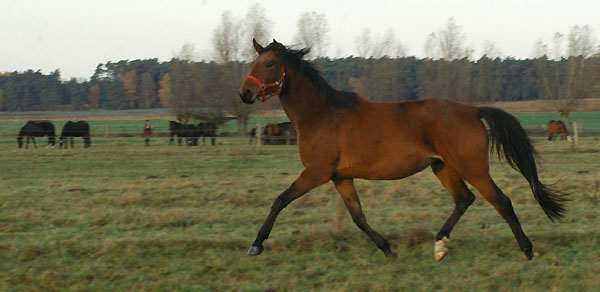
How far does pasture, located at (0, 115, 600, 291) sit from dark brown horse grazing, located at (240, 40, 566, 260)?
368 millimetres

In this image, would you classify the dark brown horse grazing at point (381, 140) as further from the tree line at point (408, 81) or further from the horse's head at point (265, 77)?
the tree line at point (408, 81)

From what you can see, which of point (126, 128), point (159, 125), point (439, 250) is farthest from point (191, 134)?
point (439, 250)

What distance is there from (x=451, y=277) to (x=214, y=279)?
1951mm

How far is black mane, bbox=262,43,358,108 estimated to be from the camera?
5.54 m

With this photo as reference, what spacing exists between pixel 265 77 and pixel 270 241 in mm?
1707

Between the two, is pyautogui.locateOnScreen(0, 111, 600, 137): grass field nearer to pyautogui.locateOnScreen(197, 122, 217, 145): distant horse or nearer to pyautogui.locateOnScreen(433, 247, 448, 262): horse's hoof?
pyautogui.locateOnScreen(197, 122, 217, 145): distant horse

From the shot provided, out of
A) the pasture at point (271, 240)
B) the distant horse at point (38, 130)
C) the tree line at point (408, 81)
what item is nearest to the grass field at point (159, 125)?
the distant horse at point (38, 130)

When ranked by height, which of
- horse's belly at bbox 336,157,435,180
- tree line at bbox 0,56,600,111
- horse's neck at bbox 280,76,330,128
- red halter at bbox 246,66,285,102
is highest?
tree line at bbox 0,56,600,111

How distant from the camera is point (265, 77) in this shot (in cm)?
543

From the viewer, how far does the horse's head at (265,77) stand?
535cm

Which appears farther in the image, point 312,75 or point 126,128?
point 126,128

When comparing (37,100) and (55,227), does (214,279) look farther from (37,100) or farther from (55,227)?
(37,100)

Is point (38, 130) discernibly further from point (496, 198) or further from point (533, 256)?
point (533, 256)

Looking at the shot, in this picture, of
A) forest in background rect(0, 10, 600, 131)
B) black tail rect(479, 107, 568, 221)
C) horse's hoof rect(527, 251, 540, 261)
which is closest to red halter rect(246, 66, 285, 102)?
black tail rect(479, 107, 568, 221)
